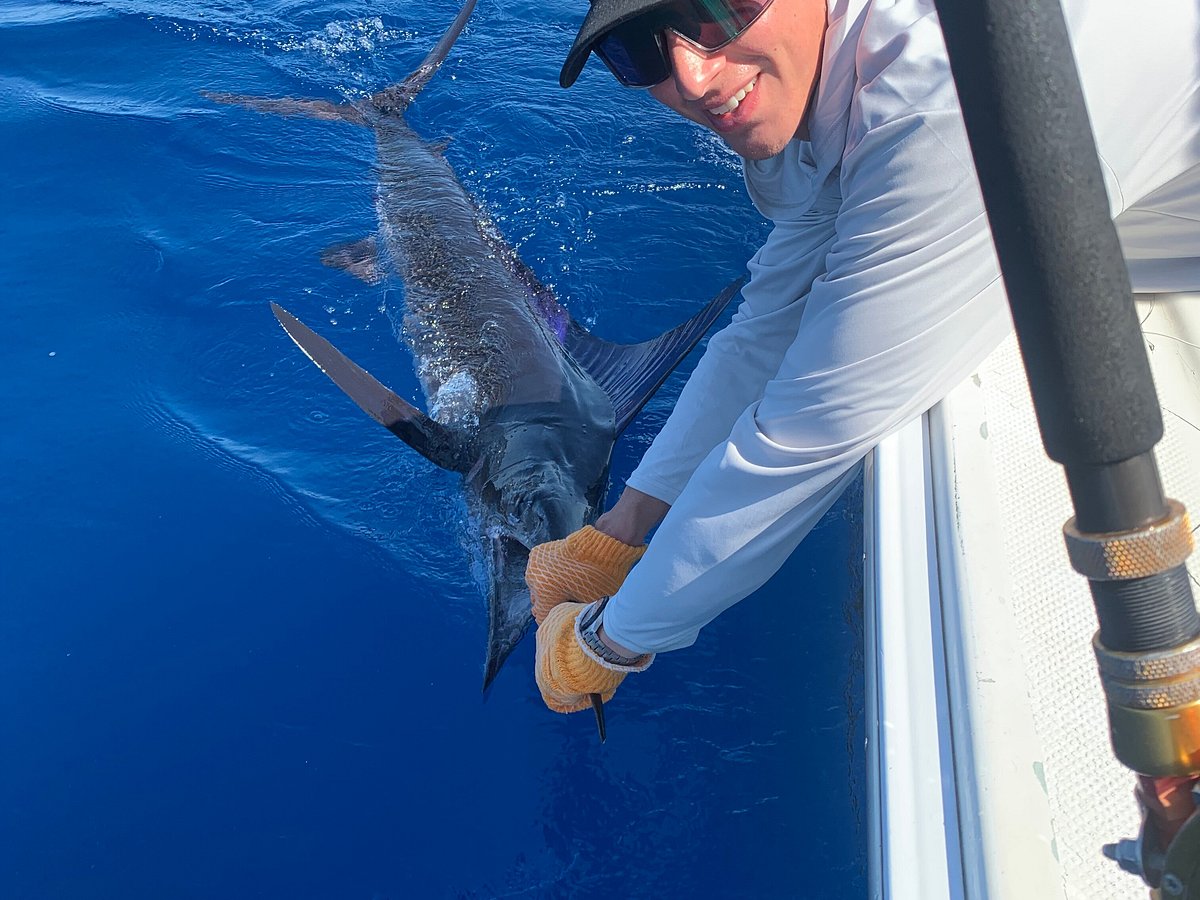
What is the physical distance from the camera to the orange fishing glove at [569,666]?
201 cm

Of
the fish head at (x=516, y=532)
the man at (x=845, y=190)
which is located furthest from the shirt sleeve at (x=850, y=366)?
the fish head at (x=516, y=532)

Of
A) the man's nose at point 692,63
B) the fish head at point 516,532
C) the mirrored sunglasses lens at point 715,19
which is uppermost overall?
the mirrored sunglasses lens at point 715,19

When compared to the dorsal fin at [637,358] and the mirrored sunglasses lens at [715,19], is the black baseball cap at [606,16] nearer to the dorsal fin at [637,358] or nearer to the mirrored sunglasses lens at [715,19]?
the mirrored sunglasses lens at [715,19]

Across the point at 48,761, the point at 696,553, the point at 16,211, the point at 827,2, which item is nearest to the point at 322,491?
the point at 48,761

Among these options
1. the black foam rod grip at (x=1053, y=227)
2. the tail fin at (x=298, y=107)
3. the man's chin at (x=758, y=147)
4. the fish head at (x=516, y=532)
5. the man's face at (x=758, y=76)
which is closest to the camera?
the black foam rod grip at (x=1053, y=227)

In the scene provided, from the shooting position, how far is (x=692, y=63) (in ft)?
4.77

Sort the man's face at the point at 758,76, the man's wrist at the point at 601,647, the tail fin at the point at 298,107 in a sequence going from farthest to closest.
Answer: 1. the tail fin at the point at 298,107
2. the man's wrist at the point at 601,647
3. the man's face at the point at 758,76

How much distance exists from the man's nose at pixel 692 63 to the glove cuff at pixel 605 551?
1108 millimetres

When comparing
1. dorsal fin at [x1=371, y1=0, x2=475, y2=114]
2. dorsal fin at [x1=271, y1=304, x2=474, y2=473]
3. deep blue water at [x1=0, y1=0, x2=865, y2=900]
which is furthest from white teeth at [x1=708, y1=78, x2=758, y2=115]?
dorsal fin at [x1=371, y1=0, x2=475, y2=114]

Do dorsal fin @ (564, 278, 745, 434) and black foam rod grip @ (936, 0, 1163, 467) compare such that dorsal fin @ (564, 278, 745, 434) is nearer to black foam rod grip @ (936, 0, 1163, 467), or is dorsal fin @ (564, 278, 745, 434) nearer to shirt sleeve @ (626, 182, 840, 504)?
shirt sleeve @ (626, 182, 840, 504)

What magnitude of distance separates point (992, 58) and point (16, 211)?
527cm

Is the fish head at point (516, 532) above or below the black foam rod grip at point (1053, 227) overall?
below

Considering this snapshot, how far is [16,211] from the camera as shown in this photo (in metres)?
4.75

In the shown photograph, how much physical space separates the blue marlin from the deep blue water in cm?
14
